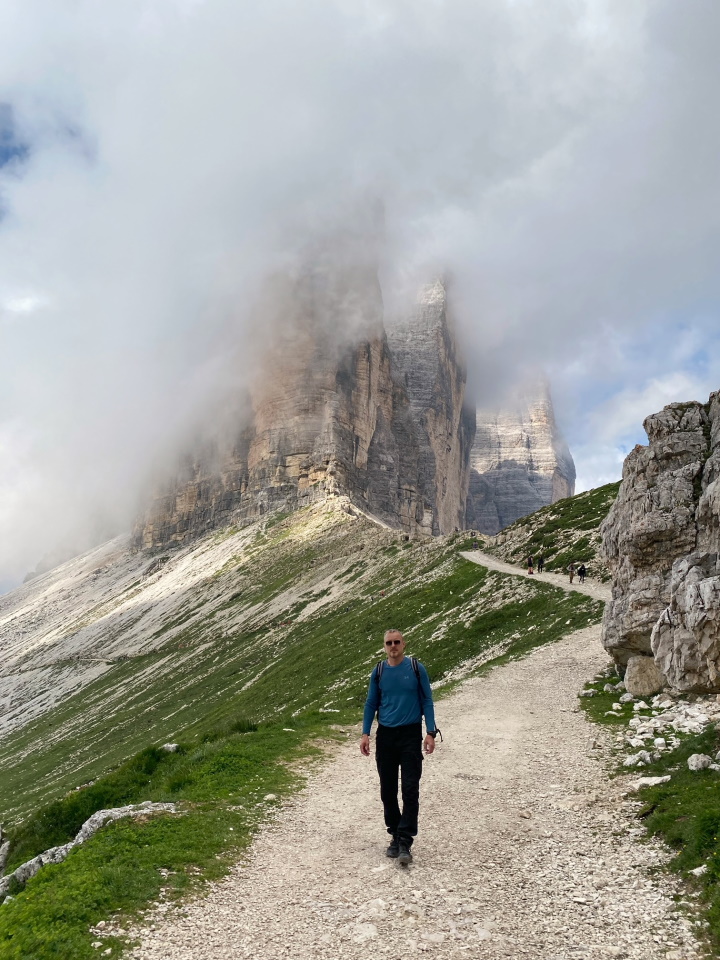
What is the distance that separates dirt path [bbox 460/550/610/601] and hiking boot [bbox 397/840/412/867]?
25.7 meters

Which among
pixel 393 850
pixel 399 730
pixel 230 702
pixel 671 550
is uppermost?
pixel 671 550

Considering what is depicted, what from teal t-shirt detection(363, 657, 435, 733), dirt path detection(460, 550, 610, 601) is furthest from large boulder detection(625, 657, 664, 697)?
dirt path detection(460, 550, 610, 601)

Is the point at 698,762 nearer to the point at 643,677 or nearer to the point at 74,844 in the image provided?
the point at 643,677

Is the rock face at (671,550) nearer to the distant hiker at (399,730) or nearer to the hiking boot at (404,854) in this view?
the distant hiker at (399,730)

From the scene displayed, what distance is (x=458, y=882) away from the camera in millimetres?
8773

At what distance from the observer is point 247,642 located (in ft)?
232

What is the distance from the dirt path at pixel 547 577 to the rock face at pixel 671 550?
12761 mm

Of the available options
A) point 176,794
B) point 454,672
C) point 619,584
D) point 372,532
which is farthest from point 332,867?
point 372,532

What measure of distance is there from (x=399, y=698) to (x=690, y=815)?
4.83 m

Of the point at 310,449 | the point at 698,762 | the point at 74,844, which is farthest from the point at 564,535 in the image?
the point at 310,449

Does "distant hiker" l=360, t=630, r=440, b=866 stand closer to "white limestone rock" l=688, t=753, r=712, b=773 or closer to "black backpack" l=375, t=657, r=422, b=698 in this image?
"black backpack" l=375, t=657, r=422, b=698

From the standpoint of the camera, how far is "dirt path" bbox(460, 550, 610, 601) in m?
34.8

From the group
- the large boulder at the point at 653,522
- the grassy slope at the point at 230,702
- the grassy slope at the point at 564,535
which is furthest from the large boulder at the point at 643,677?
the grassy slope at the point at 564,535

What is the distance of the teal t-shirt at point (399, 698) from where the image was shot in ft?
32.8
